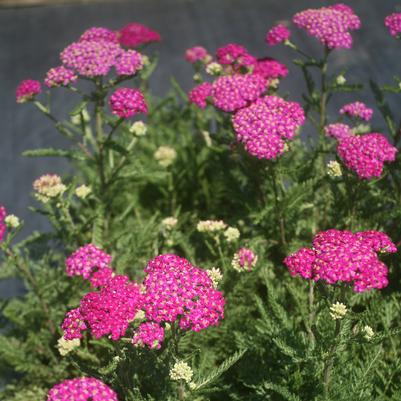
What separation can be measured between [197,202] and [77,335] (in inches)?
88.9

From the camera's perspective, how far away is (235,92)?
10.9 ft

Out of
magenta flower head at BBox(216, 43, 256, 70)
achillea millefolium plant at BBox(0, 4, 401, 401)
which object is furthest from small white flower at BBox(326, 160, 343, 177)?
magenta flower head at BBox(216, 43, 256, 70)

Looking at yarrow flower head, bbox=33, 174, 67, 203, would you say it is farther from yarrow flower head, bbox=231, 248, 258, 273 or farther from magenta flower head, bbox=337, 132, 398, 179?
magenta flower head, bbox=337, 132, 398, 179

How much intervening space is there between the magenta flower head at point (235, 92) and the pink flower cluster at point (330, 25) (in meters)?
0.52

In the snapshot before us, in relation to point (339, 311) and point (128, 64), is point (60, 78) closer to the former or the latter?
point (128, 64)

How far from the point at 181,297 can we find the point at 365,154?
131 cm

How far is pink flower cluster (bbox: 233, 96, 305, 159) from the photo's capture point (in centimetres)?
303

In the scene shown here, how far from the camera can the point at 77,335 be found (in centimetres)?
240

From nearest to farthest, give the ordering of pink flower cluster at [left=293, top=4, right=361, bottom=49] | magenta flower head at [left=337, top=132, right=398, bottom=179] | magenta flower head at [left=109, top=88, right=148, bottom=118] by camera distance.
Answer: magenta flower head at [left=337, top=132, right=398, bottom=179] < magenta flower head at [left=109, top=88, right=148, bottom=118] < pink flower cluster at [left=293, top=4, right=361, bottom=49]

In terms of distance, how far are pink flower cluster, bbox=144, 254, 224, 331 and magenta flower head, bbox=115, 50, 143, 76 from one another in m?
1.45

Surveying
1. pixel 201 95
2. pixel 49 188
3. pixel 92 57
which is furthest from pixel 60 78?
pixel 201 95

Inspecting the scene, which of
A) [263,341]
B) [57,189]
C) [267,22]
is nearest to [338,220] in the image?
[263,341]

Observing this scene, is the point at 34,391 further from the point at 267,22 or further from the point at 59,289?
the point at 267,22

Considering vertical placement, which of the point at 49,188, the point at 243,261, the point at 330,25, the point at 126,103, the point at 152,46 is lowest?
the point at 152,46
